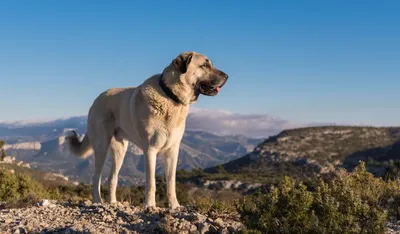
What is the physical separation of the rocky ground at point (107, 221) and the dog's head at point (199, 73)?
201cm

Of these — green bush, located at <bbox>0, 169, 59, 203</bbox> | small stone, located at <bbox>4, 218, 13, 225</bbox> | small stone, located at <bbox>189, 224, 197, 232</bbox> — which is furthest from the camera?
green bush, located at <bbox>0, 169, 59, 203</bbox>

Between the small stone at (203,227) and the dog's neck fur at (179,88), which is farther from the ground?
the dog's neck fur at (179,88)

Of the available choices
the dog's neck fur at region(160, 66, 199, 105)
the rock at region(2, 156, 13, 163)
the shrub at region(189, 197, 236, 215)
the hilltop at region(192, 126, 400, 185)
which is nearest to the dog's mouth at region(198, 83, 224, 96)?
the dog's neck fur at region(160, 66, 199, 105)

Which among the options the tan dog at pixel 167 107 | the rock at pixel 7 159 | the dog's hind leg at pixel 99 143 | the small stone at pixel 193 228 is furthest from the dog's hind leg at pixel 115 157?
the rock at pixel 7 159

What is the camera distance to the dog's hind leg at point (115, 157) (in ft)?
29.8

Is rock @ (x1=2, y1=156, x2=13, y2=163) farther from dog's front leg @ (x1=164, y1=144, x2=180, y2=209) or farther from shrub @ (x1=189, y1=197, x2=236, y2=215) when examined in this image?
shrub @ (x1=189, y1=197, x2=236, y2=215)

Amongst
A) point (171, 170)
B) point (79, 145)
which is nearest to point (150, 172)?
point (171, 170)

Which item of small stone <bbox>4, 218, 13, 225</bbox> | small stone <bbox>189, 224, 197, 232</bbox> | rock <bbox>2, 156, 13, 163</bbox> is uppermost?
small stone <bbox>189, 224, 197, 232</bbox>

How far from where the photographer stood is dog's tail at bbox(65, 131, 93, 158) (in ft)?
32.9

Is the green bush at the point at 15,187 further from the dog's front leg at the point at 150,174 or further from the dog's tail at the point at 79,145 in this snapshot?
the dog's front leg at the point at 150,174

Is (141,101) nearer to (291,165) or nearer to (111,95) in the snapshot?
(111,95)

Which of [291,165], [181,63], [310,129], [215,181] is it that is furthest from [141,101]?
[310,129]

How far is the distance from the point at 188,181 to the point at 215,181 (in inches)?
209

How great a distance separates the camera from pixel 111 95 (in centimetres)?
912
